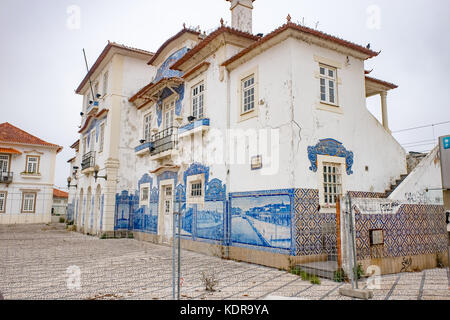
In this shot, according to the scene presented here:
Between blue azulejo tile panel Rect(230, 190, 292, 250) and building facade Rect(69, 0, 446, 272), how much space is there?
0.09 ft

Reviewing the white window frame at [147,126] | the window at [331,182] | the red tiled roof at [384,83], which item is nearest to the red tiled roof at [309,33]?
the red tiled roof at [384,83]

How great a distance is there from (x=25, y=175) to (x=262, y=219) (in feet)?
91.1

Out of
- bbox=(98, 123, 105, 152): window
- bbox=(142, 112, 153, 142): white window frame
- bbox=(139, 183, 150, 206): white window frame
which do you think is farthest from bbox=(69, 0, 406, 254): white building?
bbox=(98, 123, 105, 152): window

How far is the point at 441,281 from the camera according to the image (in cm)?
740

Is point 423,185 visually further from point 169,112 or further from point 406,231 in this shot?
point 169,112

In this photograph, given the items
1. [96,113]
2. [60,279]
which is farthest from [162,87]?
[60,279]

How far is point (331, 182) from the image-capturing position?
962 cm

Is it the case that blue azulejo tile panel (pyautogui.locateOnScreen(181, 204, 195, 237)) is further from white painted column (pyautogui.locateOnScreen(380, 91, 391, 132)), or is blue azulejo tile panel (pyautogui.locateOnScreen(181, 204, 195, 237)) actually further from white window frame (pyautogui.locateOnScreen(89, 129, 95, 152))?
white window frame (pyautogui.locateOnScreen(89, 129, 95, 152))

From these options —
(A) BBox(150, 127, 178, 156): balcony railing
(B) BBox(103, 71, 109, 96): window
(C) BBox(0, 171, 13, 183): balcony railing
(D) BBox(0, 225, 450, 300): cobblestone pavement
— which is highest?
(B) BBox(103, 71, 109, 96): window

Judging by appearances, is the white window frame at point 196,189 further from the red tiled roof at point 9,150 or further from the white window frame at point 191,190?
the red tiled roof at point 9,150

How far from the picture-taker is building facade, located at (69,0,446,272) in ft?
30.1

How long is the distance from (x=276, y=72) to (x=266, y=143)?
202 cm

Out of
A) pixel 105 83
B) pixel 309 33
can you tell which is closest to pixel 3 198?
pixel 105 83

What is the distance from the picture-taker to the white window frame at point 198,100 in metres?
12.9
